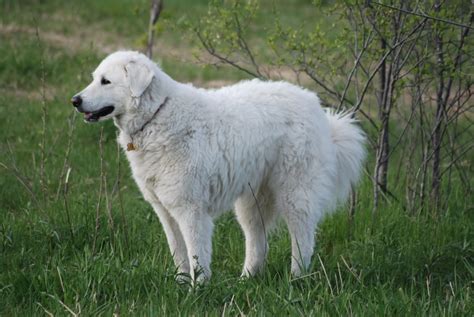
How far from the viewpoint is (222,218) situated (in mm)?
6918

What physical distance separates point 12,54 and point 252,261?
7.04 metres

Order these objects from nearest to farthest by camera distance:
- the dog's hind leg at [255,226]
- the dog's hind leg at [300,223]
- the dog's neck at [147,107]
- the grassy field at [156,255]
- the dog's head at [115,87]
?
the grassy field at [156,255] < the dog's head at [115,87] < the dog's neck at [147,107] < the dog's hind leg at [300,223] < the dog's hind leg at [255,226]

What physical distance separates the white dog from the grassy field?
0.23 metres

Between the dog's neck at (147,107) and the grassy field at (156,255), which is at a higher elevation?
the dog's neck at (147,107)

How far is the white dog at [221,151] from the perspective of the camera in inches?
204

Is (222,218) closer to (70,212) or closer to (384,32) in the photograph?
(70,212)

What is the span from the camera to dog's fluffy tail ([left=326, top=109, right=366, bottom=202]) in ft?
19.2

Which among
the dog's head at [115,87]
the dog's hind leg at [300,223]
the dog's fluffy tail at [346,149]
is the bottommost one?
the dog's hind leg at [300,223]

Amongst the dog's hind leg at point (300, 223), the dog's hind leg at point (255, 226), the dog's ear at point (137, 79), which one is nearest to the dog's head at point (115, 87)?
the dog's ear at point (137, 79)

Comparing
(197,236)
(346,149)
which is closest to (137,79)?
(197,236)

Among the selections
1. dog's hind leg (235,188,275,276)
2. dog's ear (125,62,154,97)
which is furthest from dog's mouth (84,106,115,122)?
dog's hind leg (235,188,275,276)

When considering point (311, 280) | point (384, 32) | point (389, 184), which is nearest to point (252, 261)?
point (311, 280)

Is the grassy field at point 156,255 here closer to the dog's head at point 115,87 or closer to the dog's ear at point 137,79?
the dog's head at point 115,87

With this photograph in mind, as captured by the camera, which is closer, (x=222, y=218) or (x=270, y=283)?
(x=270, y=283)
